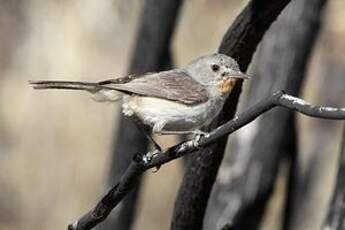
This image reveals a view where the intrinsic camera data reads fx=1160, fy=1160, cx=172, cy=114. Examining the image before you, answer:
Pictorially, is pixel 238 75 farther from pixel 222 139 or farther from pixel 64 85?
pixel 64 85

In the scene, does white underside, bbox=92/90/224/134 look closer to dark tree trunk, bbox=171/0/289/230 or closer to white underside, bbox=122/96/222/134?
white underside, bbox=122/96/222/134

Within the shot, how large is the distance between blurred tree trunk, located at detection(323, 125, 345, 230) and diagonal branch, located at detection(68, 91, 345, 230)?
63.5 inches

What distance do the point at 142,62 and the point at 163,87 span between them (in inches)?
88.5

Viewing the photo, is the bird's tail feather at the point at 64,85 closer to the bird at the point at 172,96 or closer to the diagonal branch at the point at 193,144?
the bird at the point at 172,96

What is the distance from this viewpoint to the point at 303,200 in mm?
9656

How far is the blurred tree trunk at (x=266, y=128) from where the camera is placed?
25.0ft

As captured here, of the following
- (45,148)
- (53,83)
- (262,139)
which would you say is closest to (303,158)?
(262,139)

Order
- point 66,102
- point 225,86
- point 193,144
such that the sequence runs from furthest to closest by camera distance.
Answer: point 66,102 → point 225,86 → point 193,144

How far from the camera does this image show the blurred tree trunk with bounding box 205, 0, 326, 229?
7.62 metres

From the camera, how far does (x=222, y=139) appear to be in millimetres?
5641

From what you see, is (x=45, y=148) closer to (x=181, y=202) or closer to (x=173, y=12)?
(x=173, y=12)

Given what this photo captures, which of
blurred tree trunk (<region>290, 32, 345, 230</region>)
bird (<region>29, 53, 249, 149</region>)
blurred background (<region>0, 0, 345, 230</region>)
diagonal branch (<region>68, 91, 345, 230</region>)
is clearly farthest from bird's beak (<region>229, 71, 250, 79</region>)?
blurred background (<region>0, 0, 345, 230</region>)

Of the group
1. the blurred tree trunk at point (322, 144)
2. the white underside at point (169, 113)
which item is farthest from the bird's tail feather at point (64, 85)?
the blurred tree trunk at point (322, 144)

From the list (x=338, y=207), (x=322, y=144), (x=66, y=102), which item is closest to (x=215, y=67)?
(x=338, y=207)
